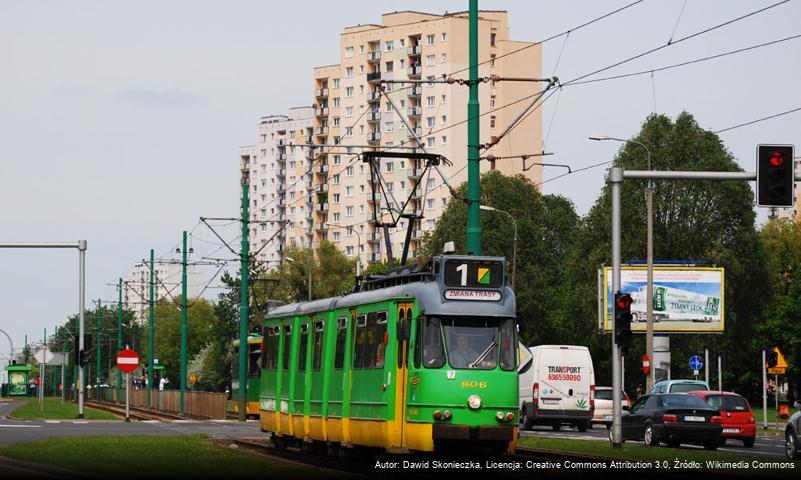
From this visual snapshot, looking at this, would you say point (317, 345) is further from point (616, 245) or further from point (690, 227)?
point (690, 227)

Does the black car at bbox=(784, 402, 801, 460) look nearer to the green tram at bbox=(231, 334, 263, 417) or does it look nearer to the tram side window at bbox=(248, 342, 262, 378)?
the green tram at bbox=(231, 334, 263, 417)

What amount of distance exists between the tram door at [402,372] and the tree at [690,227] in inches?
2291

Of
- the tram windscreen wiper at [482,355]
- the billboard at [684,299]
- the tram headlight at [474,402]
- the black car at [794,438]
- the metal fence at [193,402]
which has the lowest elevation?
the metal fence at [193,402]

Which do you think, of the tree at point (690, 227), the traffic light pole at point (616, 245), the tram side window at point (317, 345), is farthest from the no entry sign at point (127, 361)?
the tree at point (690, 227)

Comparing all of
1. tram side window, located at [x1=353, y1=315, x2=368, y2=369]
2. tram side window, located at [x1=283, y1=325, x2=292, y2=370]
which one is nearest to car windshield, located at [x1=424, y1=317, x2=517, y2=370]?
tram side window, located at [x1=353, y1=315, x2=368, y2=369]

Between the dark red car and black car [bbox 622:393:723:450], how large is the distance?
1.19 meters

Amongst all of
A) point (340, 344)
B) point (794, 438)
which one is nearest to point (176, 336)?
point (794, 438)

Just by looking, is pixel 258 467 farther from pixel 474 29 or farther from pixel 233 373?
pixel 233 373

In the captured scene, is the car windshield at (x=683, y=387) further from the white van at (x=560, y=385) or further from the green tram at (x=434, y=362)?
the green tram at (x=434, y=362)

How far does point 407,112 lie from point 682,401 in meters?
107

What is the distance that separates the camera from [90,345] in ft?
167

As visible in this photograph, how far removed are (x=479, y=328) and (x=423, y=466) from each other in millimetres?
2283

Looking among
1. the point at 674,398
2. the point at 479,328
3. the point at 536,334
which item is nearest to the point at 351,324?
the point at 479,328

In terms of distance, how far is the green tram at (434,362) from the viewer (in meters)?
23.4
